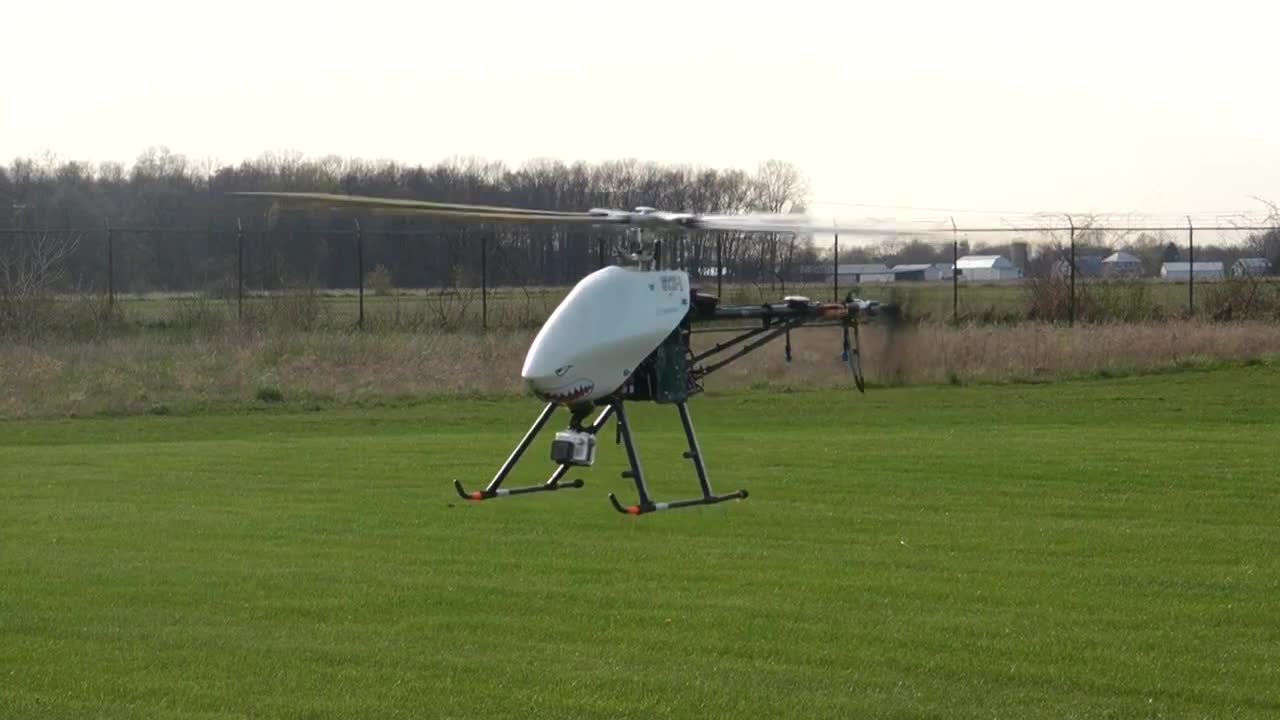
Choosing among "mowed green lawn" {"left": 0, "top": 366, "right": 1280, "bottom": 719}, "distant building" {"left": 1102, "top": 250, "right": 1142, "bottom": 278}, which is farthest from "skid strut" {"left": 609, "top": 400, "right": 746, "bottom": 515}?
"distant building" {"left": 1102, "top": 250, "right": 1142, "bottom": 278}

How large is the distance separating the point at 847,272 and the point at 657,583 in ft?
80.3

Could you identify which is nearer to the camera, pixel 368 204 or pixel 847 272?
pixel 368 204

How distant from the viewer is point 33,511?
1496cm

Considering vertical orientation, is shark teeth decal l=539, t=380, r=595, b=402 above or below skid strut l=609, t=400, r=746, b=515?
above

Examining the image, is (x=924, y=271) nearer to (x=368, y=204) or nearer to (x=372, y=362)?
(x=372, y=362)

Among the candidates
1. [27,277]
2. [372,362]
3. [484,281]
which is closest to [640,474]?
[372,362]

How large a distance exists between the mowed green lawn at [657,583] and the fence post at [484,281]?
13.7 metres

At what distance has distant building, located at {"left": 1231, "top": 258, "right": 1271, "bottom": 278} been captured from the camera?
37.8 meters

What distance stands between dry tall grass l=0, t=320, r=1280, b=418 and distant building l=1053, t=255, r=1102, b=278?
412cm

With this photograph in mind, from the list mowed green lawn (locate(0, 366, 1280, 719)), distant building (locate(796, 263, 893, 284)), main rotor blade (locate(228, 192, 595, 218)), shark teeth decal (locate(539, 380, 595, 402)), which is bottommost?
mowed green lawn (locate(0, 366, 1280, 719))

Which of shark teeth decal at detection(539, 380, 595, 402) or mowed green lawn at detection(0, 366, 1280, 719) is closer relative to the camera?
mowed green lawn at detection(0, 366, 1280, 719)

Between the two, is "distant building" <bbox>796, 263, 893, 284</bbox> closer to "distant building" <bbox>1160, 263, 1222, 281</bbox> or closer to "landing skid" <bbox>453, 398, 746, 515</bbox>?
"distant building" <bbox>1160, 263, 1222, 281</bbox>

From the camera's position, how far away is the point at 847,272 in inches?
1391

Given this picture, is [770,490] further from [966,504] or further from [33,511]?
[33,511]
